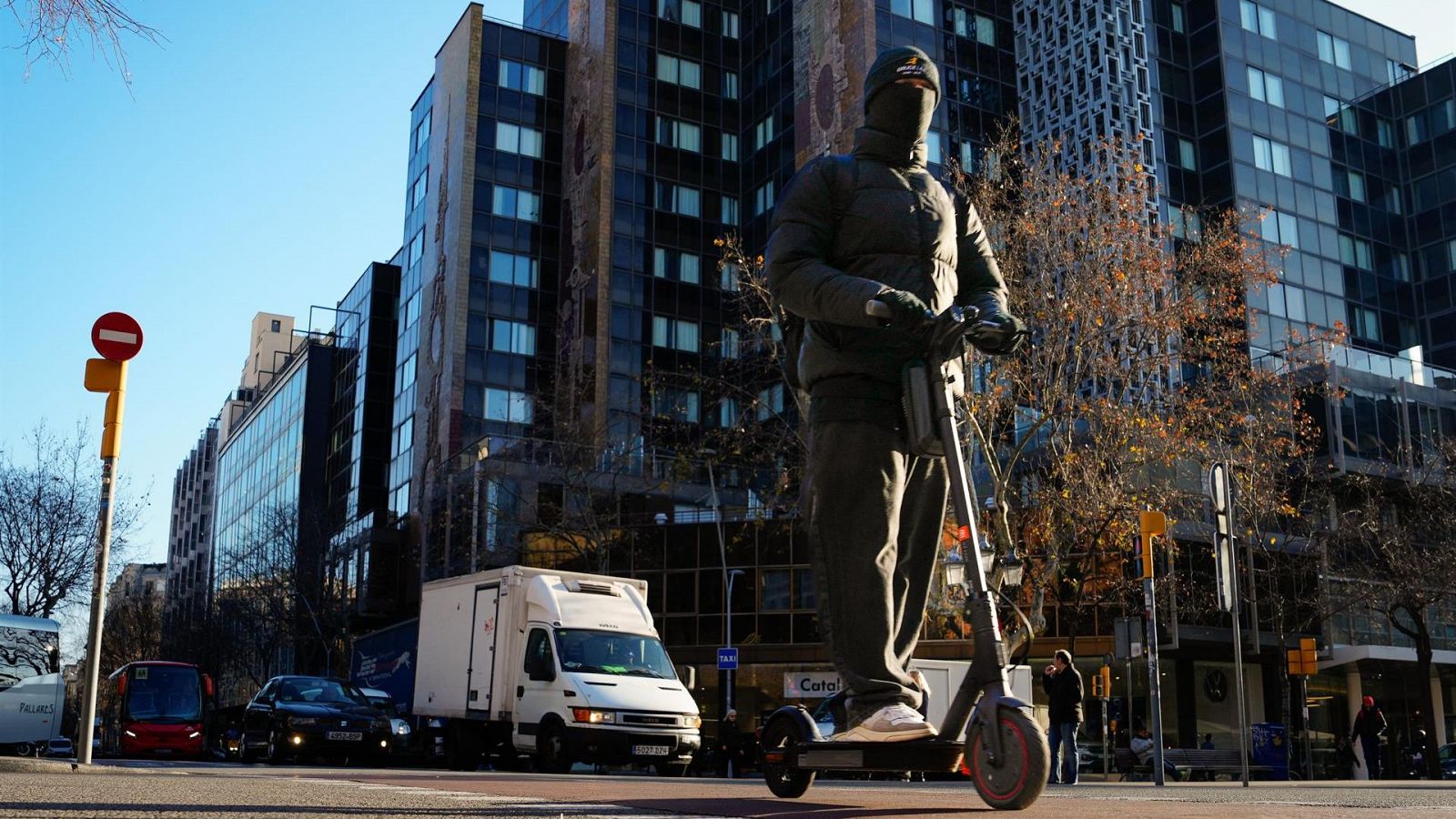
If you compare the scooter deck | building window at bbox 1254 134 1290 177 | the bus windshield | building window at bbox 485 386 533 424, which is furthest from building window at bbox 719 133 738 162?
the scooter deck

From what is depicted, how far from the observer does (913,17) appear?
56.4 meters

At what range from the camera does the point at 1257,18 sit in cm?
6262

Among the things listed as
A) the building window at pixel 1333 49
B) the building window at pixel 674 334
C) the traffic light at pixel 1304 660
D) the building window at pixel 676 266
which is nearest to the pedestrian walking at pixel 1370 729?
the traffic light at pixel 1304 660

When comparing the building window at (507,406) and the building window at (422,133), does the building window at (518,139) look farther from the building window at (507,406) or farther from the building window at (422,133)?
the building window at (507,406)

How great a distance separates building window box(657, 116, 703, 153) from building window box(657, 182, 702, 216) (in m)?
2.09

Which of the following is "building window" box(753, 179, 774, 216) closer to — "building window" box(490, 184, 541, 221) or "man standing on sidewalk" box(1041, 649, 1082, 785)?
"building window" box(490, 184, 541, 221)

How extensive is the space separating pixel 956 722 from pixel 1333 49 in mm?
69854

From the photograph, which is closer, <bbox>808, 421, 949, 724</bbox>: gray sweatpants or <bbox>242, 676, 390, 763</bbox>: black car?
<bbox>808, 421, 949, 724</bbox>: gray sweatpants

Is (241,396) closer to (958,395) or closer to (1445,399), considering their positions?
(1445,399)

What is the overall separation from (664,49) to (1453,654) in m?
43.6

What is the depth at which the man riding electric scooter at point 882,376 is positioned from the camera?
15.5ft

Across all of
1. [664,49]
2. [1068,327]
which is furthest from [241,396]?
[1068,327]

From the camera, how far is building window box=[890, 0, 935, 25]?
55.9 m

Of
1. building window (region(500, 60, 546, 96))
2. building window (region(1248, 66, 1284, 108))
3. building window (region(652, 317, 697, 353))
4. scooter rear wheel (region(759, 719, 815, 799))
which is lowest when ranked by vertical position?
scooter rear wheel (region(759, 719, 815, 799))
